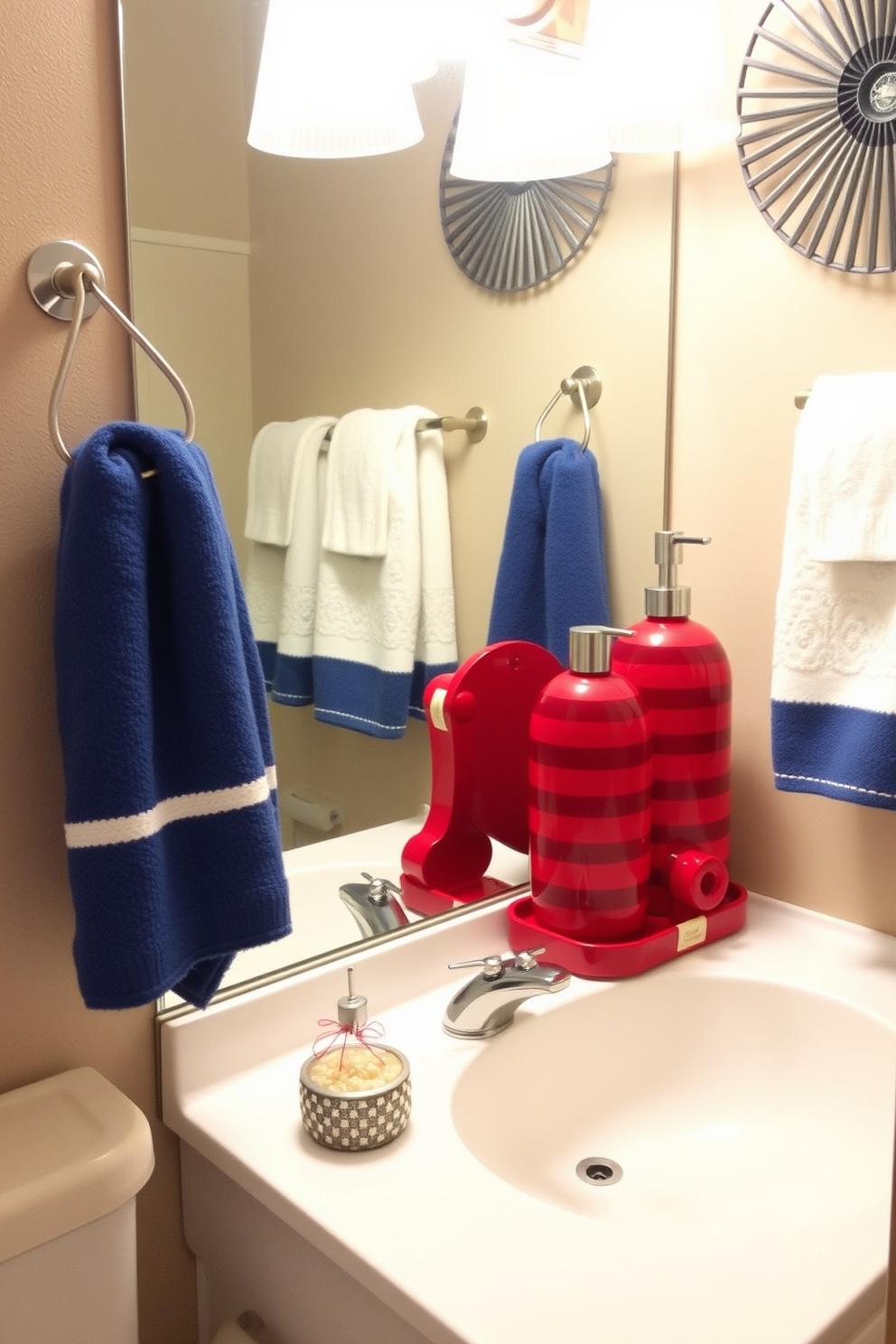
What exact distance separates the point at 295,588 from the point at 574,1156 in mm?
589

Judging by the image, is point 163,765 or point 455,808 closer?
point 163,765

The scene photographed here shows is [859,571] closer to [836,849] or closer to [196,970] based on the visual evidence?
[836,849]

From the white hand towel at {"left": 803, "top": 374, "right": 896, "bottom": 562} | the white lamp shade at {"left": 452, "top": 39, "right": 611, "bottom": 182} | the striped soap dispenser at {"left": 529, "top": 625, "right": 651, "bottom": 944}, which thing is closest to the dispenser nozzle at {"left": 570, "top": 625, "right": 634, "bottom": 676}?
the striped soap dispenser at {"left": 529, "top": 625, "right": 651, "bottom": 944}

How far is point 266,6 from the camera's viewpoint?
3.10 feet

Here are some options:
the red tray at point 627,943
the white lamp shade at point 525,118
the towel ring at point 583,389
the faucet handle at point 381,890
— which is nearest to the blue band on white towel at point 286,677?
the faucet handle at point 381,890

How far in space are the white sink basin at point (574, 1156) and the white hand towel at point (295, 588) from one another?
28 centimetres

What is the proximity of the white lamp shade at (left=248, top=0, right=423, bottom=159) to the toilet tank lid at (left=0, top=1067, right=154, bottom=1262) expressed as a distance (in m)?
0.81

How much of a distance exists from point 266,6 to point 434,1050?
93 centimetres

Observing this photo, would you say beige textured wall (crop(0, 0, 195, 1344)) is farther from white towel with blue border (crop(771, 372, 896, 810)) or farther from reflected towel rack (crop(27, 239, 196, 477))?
white towel with blue border (crop(771, 372, 896, 810))

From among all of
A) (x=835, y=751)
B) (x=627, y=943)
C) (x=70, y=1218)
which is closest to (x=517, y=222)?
(x=835, y=751)

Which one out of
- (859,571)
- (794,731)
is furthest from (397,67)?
(794,731)

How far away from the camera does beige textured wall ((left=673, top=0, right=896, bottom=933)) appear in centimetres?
115

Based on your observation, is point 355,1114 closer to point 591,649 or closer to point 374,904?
point 374,904

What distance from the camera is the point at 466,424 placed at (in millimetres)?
1191
